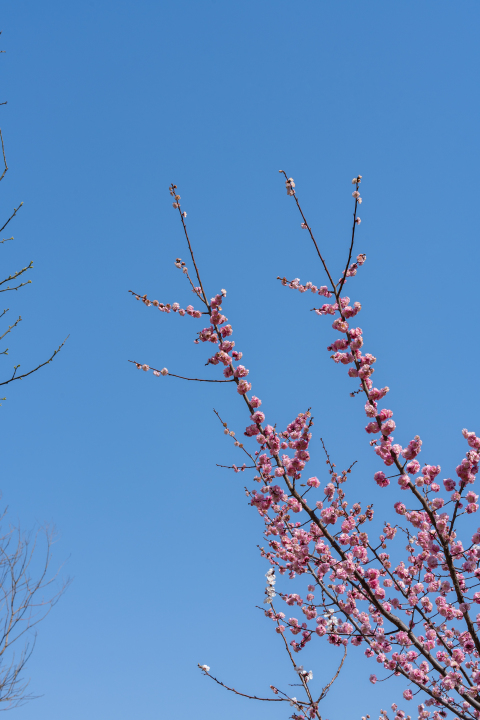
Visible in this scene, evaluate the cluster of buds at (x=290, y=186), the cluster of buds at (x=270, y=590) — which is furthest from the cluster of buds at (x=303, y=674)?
the cluster of buds at (x=290, y=186)

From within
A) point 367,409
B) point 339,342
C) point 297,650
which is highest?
point 339,342

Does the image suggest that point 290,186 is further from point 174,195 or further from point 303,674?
point 303,674

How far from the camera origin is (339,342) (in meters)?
4.34

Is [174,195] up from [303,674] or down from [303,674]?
up

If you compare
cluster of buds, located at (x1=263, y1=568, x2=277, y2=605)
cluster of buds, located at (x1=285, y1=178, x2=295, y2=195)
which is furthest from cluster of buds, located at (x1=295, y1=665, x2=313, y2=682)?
cluster of buds, located at (x1=285, y1=178, x2=295, y2=195)

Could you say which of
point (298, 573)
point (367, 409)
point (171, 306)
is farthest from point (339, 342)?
point (298, 573)

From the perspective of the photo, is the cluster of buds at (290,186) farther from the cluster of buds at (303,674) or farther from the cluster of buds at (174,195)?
the cluster of buds at (303,674)

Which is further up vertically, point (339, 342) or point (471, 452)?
point (339, 342)

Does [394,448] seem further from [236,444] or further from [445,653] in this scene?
[445,653]

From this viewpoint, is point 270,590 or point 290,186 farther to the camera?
point 270,590

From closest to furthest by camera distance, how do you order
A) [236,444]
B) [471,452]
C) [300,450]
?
[471,452], [300,450], [236,444]

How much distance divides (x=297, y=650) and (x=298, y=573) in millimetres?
1247

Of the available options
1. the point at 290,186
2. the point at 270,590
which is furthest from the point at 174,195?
the point at 270,590

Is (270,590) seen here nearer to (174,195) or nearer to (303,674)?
(303,674)
